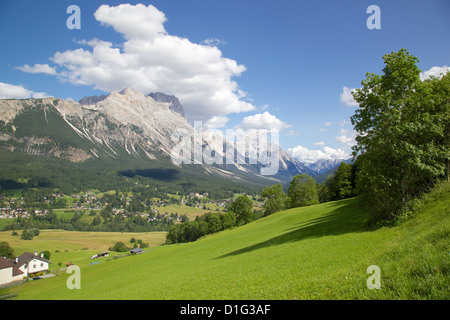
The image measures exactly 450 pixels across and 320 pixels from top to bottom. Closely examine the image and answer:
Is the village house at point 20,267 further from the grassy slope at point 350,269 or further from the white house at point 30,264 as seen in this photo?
the grassy slope at point 350,269

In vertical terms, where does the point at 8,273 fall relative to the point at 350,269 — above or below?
below

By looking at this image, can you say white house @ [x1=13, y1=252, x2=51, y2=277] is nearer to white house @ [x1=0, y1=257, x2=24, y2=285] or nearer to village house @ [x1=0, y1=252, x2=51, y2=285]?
village house @ [x1=0, y1=252, x2=51, y2=285]

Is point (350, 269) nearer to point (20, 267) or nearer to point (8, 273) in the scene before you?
point (8, 273)

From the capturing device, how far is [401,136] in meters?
19.9

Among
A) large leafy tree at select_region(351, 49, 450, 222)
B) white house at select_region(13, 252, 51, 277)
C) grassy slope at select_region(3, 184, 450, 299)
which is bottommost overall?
white house at select_region(13, 252, 51, 277)

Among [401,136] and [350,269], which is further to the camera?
[401,136]

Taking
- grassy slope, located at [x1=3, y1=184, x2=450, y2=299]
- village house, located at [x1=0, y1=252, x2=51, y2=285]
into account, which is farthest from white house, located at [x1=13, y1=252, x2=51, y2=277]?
grassy slope, located at [x1=3, y1=184, x2=450, y2=299]

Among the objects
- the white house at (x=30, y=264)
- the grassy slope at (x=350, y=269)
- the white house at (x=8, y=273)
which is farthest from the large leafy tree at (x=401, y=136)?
the white house at (x=30, y=264)

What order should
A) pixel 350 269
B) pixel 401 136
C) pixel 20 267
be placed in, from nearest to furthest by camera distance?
pixel 350 269 < pixel 401 136 < pixel 20 267

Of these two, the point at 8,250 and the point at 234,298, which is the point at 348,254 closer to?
the point at 234,298

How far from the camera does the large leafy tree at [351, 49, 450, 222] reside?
62.5ft

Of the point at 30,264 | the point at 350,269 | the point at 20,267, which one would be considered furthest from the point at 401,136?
the point at 30,264
